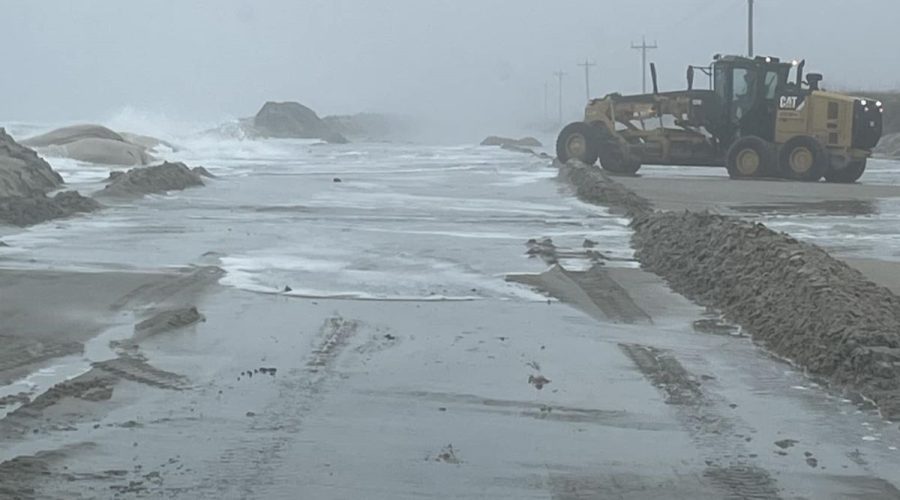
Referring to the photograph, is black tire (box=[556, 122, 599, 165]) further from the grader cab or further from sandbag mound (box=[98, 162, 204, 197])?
sandbag mound (box=[98, 162, 204, 197])

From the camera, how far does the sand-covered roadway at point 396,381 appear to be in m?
6.69

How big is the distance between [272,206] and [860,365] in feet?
54.3

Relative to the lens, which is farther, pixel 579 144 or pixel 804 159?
pixel 579 144

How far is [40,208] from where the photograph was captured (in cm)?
2086

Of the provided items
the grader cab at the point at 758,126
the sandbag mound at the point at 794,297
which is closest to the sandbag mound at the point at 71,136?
the grader cab at the point at 758,126

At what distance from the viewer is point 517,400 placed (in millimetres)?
8422

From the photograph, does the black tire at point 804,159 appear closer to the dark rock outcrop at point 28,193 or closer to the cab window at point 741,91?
the cab window at point 741,91

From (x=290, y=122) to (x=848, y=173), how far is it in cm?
10524

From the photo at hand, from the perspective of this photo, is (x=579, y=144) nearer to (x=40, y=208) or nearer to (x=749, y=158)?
(x=749, y=158)

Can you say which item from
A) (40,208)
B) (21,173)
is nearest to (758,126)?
(21,173)

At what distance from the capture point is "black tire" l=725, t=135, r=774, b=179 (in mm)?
33719

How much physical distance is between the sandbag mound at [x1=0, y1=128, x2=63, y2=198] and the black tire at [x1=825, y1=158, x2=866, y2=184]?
1843cm

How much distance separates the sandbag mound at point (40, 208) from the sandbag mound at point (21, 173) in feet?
4.04

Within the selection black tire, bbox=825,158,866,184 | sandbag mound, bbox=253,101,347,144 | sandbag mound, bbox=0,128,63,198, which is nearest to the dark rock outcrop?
sandbag mound, bbox=0,128,63,198
